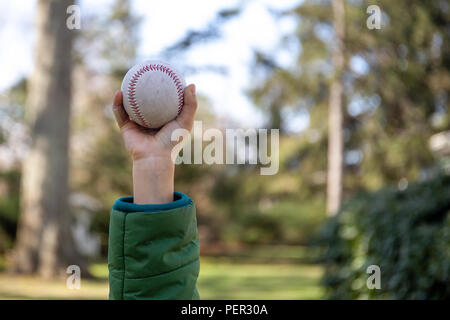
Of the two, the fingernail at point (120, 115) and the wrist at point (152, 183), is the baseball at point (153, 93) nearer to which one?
the fingernail at point (120, 115)

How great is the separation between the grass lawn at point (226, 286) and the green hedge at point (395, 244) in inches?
58.5

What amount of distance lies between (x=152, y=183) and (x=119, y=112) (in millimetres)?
484

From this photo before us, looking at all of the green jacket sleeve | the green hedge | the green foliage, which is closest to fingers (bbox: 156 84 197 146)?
the green jacket sleeve

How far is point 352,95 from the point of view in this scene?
16375mm

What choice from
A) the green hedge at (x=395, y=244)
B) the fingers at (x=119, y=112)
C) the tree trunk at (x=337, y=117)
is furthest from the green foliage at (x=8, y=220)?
the fingers at (x=119, y=112)

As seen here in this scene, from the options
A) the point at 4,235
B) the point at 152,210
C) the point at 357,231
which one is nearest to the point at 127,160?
the point at 4,235

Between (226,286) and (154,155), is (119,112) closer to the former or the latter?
(154,155)

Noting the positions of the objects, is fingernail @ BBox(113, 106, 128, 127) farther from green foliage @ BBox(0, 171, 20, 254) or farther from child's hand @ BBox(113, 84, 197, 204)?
green foliage @ BBox(0, 171, 20, 254)

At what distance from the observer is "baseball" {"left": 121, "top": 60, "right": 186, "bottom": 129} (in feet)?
6.28

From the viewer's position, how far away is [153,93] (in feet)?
7.06

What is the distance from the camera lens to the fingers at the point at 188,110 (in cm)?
180

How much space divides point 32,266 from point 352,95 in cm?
1156

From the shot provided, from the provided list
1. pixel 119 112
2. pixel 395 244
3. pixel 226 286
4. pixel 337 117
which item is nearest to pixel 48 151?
pixel 226 286

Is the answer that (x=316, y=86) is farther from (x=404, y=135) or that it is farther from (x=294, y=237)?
(x=294, y=237)
